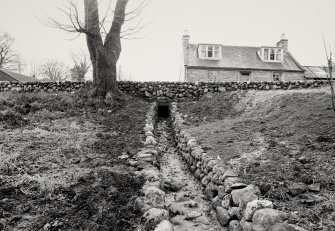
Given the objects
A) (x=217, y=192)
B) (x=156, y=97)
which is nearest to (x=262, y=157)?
(x=217, y=192)

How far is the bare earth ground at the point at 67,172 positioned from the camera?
3066mm

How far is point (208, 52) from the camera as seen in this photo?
26.5m

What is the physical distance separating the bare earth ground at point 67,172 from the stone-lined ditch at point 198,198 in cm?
27

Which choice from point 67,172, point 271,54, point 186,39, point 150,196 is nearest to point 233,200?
point 150,196

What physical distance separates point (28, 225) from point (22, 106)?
7329 mm

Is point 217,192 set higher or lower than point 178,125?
lower

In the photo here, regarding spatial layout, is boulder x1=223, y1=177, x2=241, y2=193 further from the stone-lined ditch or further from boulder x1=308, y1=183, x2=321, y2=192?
boulder x1=308, y1=183, x2=321, y2=192

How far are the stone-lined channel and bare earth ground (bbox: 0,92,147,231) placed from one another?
73cm

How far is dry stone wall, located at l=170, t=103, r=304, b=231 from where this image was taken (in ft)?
8.93

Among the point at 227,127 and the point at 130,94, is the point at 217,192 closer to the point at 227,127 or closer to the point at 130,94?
the point at 227,127

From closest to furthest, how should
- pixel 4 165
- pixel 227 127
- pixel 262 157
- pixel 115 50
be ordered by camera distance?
pixel 4 165 → pixel 262 157 → pixel 227 127 → pixel 115 50

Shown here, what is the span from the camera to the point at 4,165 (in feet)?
13.9

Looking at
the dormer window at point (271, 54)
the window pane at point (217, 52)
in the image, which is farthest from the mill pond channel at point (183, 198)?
the dormer window at point (271, 54)

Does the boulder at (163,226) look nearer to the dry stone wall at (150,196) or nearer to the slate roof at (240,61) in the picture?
the dry stone wall at (150,196)
